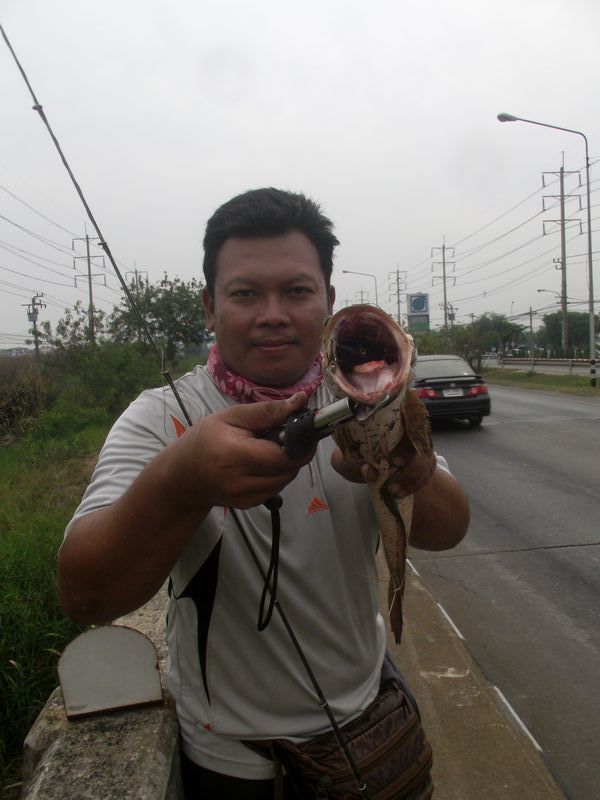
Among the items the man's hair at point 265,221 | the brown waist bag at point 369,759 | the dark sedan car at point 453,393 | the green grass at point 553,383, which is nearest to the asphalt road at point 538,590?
the brown waist bag at point 369,759

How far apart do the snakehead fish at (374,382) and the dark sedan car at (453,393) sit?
36.1 feet

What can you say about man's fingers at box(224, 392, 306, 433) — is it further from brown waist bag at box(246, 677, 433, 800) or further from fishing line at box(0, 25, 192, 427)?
brown waist bag at box(246, 677, 433, 800)

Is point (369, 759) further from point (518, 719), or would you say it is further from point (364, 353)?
point (518, 719)

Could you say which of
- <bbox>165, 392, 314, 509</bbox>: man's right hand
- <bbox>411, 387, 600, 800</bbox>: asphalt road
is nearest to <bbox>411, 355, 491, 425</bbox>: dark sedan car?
<bbox>411, 387, 600, 800</bbox>: asphalt road

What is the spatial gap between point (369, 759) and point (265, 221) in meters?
1.24

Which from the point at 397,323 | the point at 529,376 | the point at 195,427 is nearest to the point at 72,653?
the point at 195,427

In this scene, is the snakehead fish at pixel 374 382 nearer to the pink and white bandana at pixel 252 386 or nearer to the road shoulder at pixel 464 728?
the pink and white bandana at pixel 252 386

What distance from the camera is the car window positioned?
1243 cm

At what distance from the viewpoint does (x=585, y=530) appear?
5.92 metres

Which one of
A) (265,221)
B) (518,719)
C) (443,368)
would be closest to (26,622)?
(518,719)

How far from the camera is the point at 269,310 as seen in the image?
140cm

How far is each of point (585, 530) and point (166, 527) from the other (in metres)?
5.71

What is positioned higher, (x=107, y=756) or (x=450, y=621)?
(x=107, y=756)

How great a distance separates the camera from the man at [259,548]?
1360mm
